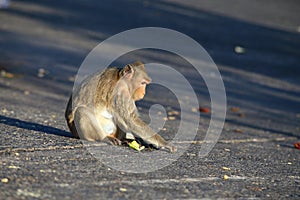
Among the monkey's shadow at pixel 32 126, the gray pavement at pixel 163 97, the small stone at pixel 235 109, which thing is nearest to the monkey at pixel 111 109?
the gray pavement at pixel 163 97

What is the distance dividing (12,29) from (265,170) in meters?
9.69

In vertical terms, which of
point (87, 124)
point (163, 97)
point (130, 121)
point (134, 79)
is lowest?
point (163, 97)

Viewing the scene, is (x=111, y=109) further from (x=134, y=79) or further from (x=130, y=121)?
(x=134, y=79)

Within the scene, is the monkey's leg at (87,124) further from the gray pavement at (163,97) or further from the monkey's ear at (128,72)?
the monkey's ear at (128,72)

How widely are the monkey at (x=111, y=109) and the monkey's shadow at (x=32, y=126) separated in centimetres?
51

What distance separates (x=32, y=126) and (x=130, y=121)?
1.46 m

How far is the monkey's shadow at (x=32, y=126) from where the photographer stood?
7410 mm

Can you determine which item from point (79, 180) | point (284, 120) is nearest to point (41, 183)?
point (79, 180)

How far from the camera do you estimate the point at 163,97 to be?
1066 centimetres

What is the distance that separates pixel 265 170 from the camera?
6809 mm

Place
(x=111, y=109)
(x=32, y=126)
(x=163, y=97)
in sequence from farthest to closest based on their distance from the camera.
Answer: (x=163, y=97)
(x=32, y=126)
(x=111, y=109)

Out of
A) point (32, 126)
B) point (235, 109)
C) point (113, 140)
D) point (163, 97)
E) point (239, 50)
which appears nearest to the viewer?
point (113, 140)

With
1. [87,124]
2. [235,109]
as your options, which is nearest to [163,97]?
[235,109]

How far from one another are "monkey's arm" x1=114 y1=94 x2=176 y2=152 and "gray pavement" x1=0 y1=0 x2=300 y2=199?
31cm
